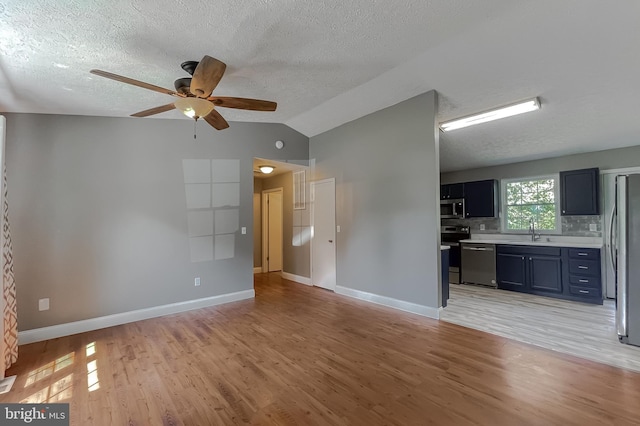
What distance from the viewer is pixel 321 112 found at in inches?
189

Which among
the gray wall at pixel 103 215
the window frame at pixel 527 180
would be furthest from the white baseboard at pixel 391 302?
the window frame at pixel 527 180

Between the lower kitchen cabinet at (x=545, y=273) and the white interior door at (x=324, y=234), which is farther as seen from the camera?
the white interior door at (x=324, y=234)

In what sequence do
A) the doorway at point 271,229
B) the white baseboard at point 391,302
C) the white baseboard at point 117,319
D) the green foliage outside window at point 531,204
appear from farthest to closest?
the doorway at point 271,229 < the green foliage outside window at point 531,204 < the white baseboard at point 391,302 < the white baseboard at point 117,319

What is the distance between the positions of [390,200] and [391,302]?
1.52 m

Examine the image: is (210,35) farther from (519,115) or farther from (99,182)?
(519,115)

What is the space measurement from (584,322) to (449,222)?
3.17m

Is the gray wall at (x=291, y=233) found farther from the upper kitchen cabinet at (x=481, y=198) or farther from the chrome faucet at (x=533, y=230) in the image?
the chrome faucet at (x=533, y=230)

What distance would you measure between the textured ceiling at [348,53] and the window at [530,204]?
122cm

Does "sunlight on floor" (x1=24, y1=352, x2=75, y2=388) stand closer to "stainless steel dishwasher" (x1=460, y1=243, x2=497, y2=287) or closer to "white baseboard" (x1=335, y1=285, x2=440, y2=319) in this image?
"white baseboard" (x1=335, y1=285, x2=440, y2=319)

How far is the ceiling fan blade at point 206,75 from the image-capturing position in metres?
2.14

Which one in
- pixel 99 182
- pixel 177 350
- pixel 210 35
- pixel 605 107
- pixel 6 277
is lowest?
pixel 177 350

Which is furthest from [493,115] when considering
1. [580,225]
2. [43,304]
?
[43,304]

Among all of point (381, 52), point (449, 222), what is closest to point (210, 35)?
point (381, 52)

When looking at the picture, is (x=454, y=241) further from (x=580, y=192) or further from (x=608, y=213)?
(x=608, y=213)
